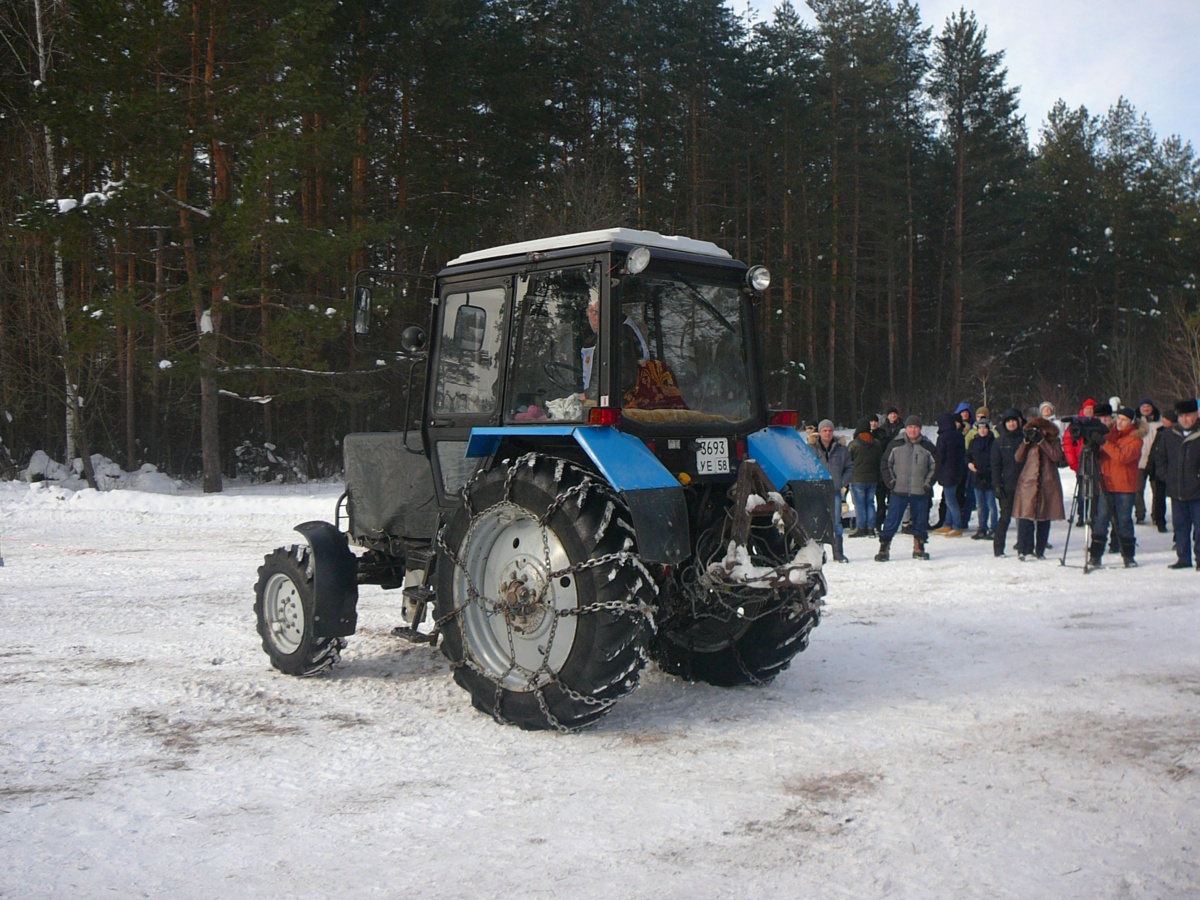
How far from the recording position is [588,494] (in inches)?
204

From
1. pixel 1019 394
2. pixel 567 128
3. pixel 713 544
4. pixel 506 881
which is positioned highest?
pixel 567 128

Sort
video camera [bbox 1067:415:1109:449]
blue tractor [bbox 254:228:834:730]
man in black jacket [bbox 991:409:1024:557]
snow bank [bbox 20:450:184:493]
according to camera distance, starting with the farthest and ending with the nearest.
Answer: snow bank [bbox 20:450:184:493] < man in black jacket [bbox 991:409:1024:557] < video camera [bbox 1067:415:1109:449] < blue tractor [bbox 254:228:834:730]

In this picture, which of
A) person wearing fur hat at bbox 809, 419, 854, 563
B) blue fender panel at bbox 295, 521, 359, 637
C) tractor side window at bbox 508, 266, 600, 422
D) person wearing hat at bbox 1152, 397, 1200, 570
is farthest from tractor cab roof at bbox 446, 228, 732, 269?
person wearing fur hat at bbox 809, 419, 854, 563

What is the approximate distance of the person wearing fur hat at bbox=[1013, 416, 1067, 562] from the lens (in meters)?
12.5

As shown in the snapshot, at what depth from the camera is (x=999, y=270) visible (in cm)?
4322

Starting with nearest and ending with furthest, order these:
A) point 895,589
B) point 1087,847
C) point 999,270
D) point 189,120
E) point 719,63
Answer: point 1087,847 < point 895,589 < point 189,120 < point 719,63 < point 999,270

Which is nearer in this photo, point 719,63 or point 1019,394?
point 719,63

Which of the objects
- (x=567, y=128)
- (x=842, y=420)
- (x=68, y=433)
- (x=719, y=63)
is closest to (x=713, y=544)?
(x=68, y=433)

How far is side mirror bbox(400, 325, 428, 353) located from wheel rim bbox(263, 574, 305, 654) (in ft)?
5.54

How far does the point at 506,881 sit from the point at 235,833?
1159 mm

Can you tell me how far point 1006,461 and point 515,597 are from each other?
31.4 ft

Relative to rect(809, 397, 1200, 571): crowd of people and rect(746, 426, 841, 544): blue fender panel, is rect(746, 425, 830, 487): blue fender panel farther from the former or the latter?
rect(809, 397, 1200, 571): crowd of people

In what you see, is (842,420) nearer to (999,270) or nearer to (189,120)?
(999,270)

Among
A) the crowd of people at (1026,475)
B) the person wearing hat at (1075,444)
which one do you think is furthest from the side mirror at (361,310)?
the person wearing hat at (1075,444)
